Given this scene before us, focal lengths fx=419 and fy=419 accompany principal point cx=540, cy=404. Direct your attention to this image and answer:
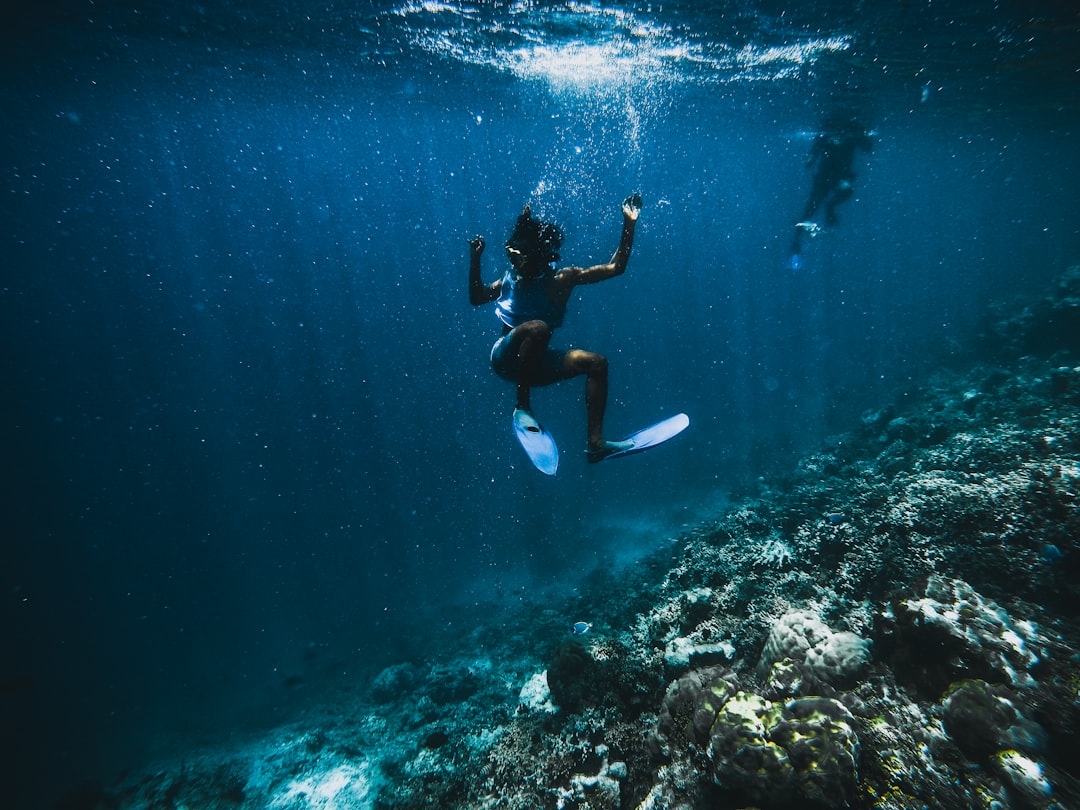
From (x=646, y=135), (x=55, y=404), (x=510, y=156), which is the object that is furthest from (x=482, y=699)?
(x=55, y=404)

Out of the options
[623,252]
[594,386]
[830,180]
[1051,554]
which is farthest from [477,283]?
[830,180]

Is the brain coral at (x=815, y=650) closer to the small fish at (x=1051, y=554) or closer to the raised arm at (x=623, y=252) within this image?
the small fish at (x=1051, y=554)

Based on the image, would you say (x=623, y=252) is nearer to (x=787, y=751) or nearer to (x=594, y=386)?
(x=594, y=386)

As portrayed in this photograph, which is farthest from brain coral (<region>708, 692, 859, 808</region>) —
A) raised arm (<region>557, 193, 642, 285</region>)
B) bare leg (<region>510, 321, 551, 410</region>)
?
raised arm (<region>557, 193, 642, 285</region>)

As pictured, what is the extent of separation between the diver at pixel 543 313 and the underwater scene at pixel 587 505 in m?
0.04

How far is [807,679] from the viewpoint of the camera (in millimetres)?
3850

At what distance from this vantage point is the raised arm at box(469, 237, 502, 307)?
436 centimetres

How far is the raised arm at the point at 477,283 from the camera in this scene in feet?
14.3

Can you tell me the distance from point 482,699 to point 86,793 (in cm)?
1106

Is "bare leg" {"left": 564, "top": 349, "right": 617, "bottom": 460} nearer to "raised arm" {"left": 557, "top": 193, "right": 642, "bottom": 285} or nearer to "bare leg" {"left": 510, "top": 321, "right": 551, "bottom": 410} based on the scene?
"bare leg" {"left": 510, "top": 321, "right": 551, "bottom": 410}

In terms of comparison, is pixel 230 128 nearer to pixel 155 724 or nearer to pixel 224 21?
pixel 224 21

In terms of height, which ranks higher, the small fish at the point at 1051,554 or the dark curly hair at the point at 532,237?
the dark curly hair at the point at 532,237

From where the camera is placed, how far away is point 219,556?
1897 inches

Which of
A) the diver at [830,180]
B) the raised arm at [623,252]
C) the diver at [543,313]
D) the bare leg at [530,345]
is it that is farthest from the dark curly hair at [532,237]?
the diver at [830,180]
